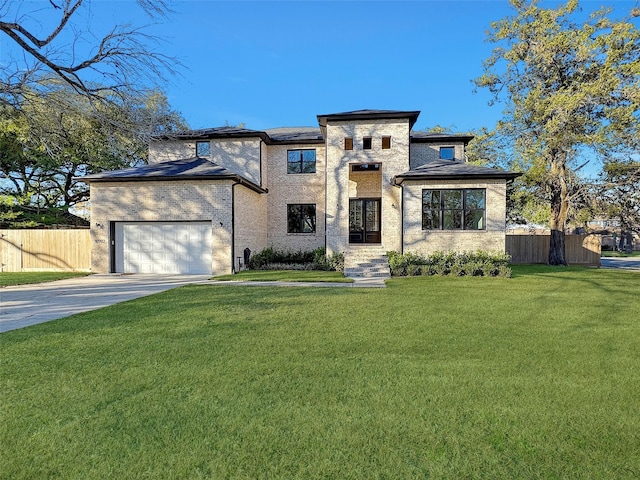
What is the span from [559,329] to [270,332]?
4.80 meters

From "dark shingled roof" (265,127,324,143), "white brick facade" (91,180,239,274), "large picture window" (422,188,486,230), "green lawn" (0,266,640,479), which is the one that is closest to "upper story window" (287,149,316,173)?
"dark shingled roof" (265,127,324,143)

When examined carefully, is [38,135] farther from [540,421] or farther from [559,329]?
[559,329]

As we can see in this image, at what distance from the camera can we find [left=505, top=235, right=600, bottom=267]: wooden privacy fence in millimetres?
19359

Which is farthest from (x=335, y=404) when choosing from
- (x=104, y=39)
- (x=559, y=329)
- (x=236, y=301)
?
(x=104, y=39)

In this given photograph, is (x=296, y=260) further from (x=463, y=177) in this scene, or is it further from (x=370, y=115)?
(x=463, y=177)

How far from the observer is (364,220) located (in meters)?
17.8

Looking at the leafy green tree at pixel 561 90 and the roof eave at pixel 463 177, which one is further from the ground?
the leafy green tree at pixel 561 90

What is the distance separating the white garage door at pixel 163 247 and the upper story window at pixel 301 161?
6.06m

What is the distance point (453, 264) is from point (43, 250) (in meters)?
17.6

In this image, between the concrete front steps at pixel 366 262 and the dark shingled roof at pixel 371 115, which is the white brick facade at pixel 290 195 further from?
the concrete front steps at pixel 366 262

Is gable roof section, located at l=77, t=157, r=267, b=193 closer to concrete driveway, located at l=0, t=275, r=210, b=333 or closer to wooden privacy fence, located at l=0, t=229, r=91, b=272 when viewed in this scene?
wooden privacy fence, located at l=0, t=229, r=91, b=272

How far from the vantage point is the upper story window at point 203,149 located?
56.1 feet

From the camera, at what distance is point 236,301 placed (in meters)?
7.82

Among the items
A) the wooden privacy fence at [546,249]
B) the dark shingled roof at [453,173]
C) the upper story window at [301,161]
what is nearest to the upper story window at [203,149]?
the upper story window at [301,161]
